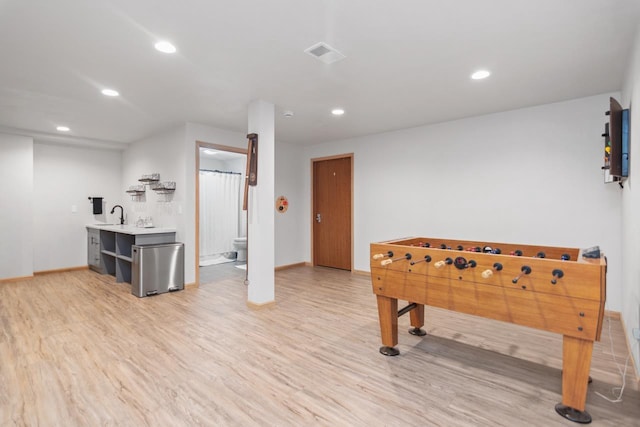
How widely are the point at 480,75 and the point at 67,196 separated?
7.15 metres

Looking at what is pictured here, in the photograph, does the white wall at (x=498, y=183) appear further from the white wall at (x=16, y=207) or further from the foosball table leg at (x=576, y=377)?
the white wall at (x=16, y=207)

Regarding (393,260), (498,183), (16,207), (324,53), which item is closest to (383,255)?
(393,260)

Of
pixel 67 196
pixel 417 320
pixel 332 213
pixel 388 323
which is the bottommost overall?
pixel 417 320

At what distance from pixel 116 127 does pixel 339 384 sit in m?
5.13

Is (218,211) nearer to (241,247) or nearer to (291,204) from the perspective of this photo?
(241,247)

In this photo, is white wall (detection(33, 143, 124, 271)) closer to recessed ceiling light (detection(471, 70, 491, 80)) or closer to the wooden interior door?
the wooden interior door

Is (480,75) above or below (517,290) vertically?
above

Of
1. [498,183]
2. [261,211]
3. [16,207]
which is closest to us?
[261,211]

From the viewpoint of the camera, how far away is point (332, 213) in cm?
632

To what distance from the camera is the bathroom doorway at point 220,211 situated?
7.39 meters

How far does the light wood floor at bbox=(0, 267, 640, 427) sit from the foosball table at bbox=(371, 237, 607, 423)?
0.35 meters

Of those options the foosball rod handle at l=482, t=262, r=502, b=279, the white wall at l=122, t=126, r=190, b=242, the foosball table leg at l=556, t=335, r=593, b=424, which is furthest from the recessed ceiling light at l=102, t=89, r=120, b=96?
the foosball table leg at l=556, t=335, r=593, b=424

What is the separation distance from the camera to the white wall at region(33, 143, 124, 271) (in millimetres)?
5797

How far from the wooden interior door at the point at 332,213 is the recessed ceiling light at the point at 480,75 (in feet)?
10.00
